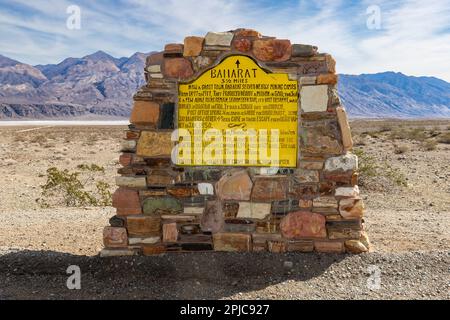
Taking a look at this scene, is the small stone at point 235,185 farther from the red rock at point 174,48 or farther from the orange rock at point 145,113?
the red rock at point 174,48

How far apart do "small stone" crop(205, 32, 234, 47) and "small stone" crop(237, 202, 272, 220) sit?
182 centimetres

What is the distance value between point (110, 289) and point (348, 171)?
2873mm

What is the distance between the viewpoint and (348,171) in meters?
5.17

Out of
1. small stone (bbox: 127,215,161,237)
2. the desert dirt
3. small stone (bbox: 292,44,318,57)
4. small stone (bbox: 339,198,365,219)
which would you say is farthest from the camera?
small stone (bbox: 127,215,161,237)

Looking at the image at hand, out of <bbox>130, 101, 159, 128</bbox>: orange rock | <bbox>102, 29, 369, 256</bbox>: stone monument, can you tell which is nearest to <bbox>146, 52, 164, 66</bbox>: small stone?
<bbox>102, 29, 369, 256</bbox>: stone monument

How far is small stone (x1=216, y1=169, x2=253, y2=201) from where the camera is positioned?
5.24 metres

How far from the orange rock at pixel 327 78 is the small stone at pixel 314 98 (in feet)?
0.18

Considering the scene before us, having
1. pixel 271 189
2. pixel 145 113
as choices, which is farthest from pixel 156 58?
pixel 271 189

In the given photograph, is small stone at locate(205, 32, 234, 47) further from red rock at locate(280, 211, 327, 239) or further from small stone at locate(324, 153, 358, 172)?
red rock at locate(280, 211, 327, 239)

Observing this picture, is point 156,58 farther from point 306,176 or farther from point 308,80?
point 306,176

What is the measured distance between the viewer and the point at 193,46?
5.17 meters

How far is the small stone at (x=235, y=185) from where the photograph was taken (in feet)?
17.2

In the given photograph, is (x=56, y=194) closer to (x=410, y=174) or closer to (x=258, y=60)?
(x=258, y=60)

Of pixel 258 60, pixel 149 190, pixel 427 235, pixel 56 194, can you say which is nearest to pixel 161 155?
pixel 149 190
